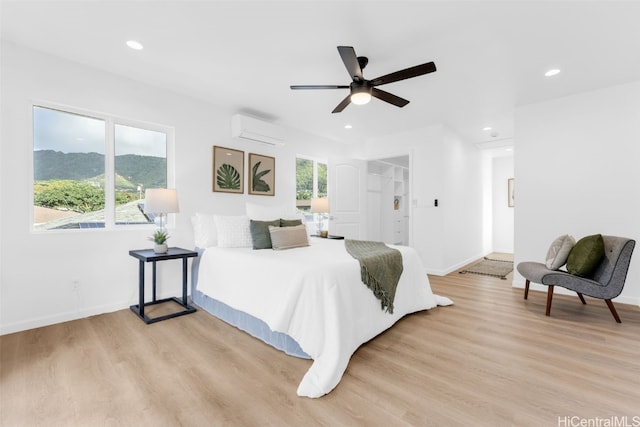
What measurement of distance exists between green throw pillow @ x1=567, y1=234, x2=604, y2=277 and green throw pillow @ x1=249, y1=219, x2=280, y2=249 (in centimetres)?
317

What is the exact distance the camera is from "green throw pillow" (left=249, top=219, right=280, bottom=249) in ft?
10.2

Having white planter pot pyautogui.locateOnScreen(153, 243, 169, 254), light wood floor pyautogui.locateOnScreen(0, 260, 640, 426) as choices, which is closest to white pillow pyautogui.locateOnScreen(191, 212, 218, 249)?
white planter pot pyautogui.locateOnScreen(153, 243, 169, 254)

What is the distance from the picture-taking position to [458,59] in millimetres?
2721

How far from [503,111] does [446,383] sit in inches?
155

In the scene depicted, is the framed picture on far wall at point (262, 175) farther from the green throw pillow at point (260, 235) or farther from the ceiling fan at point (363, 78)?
the ceiling fan at point (363, 78)

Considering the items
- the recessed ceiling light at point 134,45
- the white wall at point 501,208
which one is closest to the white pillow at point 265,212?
the recessed ceiling light at point 134,45

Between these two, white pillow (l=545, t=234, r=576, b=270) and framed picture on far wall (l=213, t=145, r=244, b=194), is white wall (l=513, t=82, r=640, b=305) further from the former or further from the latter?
framed picture on far wall (l=213, t=145, r=244, b=194)

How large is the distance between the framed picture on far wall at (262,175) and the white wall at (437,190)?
2.21 m

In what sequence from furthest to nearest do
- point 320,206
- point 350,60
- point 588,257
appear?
point 320,206
point 588,257
point 350,60

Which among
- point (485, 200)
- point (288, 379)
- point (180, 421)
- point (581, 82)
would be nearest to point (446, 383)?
point (288, 379)

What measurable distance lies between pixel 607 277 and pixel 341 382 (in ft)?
9.06

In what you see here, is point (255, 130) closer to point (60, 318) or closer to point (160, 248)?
point (160, 248)

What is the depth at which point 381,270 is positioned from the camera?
2508 mm

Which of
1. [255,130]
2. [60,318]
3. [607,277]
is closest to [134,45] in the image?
[255,130]
